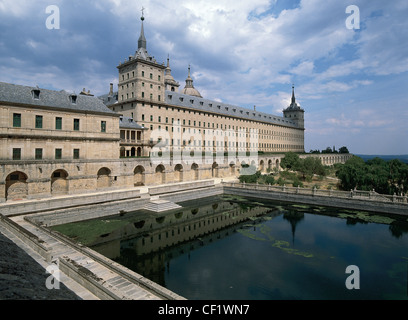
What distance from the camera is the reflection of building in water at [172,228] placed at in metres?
20.9

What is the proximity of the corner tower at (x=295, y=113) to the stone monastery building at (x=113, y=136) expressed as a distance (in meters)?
46.6

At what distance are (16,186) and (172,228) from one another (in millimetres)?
19968

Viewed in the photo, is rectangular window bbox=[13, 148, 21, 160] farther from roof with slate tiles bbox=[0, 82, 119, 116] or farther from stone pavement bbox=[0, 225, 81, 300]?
stone pavement bbox=[0, 225, 81, 300]

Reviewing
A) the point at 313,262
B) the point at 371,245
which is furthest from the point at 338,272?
the point at 371,245

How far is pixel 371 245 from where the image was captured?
68.8 ft

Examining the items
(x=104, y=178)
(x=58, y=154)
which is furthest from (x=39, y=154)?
(x=104, y=178)

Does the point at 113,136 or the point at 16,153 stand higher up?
the point at 113,136

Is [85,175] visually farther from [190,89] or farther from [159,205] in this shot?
[190,89]

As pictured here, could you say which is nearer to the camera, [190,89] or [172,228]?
[172,228]

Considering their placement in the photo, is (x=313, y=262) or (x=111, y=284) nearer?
(x=111, y=284)

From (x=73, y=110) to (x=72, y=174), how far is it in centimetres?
906

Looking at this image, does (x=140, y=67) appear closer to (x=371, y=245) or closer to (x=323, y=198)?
(x=323, y=198)

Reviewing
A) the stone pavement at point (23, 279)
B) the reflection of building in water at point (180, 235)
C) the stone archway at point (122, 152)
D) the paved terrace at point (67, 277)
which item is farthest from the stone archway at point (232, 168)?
the stone pavement at point (23, 279)

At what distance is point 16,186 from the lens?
29.3 meters
